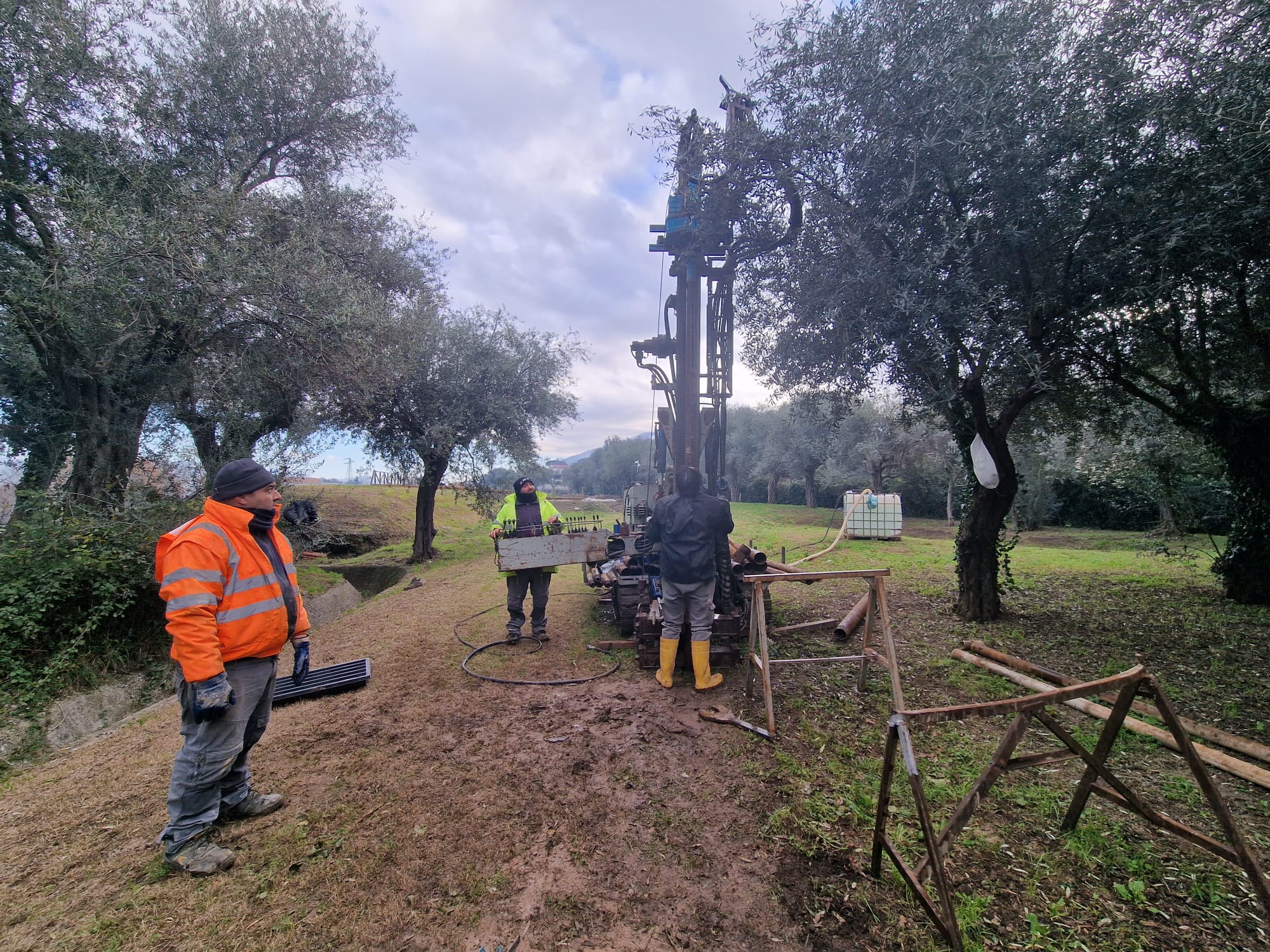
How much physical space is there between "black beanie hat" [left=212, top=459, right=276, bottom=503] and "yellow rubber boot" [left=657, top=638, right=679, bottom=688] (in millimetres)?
3509

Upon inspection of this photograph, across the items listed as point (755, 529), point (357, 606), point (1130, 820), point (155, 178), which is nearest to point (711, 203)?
point (1130, 820)

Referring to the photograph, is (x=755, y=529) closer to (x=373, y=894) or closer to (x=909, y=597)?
(x=909, y=597)

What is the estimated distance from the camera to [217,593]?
2.70 meters

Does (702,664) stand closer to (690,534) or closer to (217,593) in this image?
(690,534)

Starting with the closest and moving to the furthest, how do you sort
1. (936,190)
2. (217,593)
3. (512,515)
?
(217,593) < (936,190) < (512,515)

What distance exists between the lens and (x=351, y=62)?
943 centimetres

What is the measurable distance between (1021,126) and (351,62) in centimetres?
1110

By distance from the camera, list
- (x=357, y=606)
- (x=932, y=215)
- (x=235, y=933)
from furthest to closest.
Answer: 1. (x=357, y=606)
2. (x=932, y=215)
3. (x=235, y=933)

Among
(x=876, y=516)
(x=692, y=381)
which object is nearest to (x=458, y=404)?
(x=692, y=381)

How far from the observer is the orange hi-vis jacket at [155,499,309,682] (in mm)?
2564

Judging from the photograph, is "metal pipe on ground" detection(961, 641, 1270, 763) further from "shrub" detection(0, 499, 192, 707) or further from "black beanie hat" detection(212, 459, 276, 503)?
"shrub" detection(0, 499, 192, 707)

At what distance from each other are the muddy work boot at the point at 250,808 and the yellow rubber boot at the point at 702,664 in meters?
3.28

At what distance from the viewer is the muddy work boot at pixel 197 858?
258 cm

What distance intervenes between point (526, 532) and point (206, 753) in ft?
12.3
